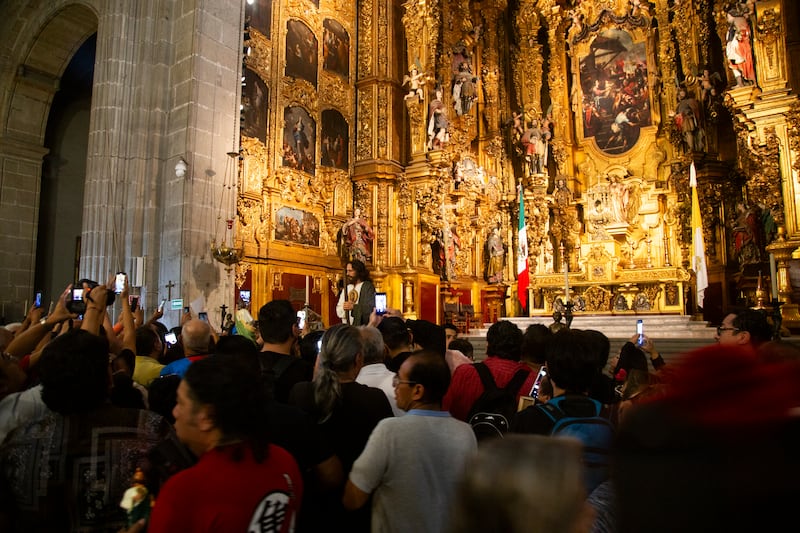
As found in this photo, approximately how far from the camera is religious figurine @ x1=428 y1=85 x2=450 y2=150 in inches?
708

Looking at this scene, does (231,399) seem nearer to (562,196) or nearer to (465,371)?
(465,371)

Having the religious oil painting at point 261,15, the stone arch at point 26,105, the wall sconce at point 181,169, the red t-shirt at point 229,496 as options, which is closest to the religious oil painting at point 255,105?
the religious oil painting at point 261,15

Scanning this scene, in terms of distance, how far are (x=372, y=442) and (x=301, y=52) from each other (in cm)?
1608

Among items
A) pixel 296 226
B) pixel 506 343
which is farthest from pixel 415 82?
pixel 506 343

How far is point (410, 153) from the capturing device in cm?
1819

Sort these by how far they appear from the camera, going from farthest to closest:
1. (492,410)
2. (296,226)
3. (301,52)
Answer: (301,52) < (296,226) < (492,410)

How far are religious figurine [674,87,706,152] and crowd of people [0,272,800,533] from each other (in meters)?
16.3

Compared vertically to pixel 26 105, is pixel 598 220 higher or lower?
lower

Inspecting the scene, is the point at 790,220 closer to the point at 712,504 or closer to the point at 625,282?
the point at 625,282

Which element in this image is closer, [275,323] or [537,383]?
[275,323]

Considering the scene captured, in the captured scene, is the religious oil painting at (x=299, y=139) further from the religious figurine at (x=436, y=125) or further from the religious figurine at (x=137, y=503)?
the religious figurine at (x=137, y=503)

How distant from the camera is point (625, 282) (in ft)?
58.7

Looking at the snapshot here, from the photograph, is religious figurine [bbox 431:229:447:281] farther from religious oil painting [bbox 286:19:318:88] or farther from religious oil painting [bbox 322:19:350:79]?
religious oil painting [bbox 286:19:318:88]

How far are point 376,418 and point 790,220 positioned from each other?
14.3 metres
